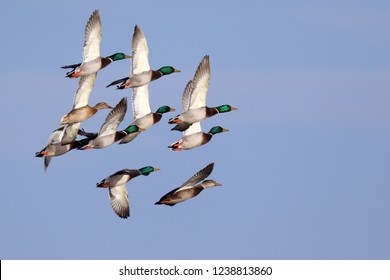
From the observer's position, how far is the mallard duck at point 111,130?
251 feet

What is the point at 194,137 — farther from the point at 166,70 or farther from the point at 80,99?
the point at 80,99

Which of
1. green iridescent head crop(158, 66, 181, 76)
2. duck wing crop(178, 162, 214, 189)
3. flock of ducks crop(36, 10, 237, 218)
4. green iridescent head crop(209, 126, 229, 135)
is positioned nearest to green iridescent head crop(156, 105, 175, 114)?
flock of ducks crop(36, 10, 237, 218)

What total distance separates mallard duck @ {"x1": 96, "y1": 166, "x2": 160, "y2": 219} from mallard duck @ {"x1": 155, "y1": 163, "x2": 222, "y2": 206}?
2.76 metres

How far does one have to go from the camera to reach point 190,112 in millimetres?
76375

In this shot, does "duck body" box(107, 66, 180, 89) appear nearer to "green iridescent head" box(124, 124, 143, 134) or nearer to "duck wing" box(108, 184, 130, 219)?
"green iridescent head" box(124, 124, 143, 134)

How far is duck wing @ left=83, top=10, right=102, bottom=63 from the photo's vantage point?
77.7 metres

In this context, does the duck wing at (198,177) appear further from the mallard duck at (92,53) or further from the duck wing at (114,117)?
the mallard duck at (92,53)

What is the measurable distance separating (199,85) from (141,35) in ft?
13.4

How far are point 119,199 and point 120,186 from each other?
594 millimetres

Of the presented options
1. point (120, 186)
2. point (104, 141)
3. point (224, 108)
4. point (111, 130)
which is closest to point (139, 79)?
point (111, 130)

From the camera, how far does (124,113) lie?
76688 mm

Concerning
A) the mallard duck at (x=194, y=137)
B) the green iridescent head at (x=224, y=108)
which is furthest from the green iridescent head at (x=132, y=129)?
the green iridescent head at (x=224, y=108)
